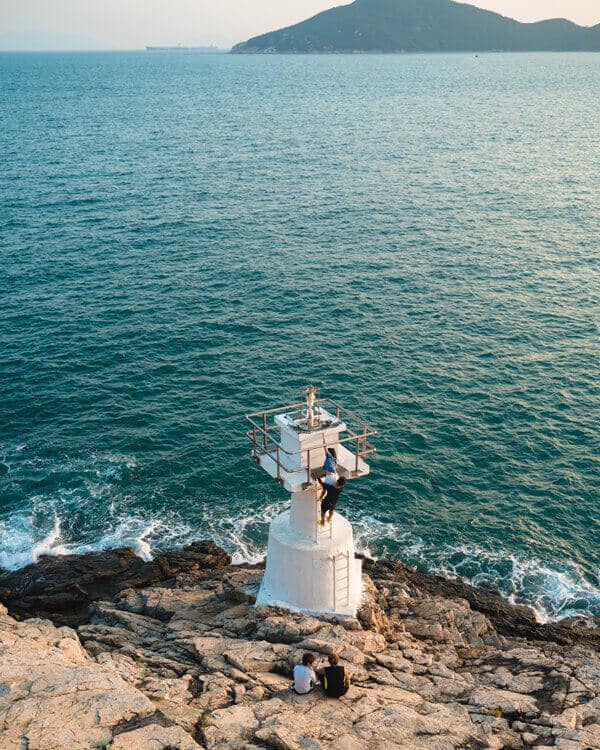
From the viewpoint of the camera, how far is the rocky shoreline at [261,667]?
19312 millimetres

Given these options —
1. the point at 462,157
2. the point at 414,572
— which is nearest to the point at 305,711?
the point at 414,572

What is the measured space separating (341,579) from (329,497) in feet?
11.2

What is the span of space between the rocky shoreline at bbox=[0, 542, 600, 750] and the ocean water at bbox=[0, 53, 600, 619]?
4121mm

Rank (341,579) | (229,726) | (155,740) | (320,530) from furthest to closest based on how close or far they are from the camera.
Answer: (341,579)
(320,530)
(229,726)
(155,740)

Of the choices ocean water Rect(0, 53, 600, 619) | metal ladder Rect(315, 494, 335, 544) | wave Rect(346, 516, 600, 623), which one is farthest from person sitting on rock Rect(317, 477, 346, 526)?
wave Rect(346, 516, 600, 623)

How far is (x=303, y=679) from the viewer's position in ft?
71.8

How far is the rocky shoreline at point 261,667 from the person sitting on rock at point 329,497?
11.5 ft

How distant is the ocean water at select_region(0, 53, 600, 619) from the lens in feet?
132

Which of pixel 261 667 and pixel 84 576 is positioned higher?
pixel 261 667

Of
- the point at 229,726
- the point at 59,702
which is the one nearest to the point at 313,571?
the point at 229,726

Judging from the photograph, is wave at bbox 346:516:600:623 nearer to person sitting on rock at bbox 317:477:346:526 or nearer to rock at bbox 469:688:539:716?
rock at bbox 469:688:539:716

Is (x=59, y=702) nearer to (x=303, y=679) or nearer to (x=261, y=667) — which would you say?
(x=261, y=667)

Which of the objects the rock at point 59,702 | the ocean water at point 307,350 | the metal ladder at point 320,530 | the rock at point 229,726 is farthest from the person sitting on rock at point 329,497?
the ocean water at point 307,350

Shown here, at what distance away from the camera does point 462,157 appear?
118750mm
